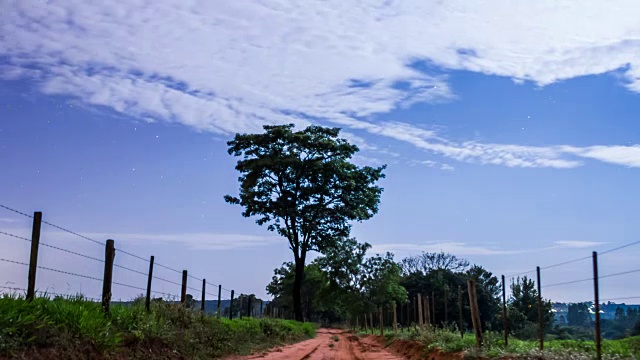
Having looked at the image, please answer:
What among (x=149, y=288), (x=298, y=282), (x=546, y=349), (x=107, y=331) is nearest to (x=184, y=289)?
(x=149, y=288)

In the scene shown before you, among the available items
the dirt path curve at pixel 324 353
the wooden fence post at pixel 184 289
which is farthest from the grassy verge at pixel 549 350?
the wooden fence post at pixel 184 289

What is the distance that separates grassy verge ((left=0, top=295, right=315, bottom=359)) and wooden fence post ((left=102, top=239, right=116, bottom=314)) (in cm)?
29

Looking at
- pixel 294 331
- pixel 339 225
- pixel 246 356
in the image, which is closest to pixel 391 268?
pixel 339 225

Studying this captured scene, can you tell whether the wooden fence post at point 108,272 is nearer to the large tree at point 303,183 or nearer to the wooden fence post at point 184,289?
the wooden fence post at point 184,289

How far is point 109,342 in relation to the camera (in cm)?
1238

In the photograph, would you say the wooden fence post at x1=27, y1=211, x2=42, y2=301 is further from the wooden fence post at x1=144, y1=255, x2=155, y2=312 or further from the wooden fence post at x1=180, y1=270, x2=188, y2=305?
the wooden fence post at x1=180, y1=270, x2=188, y2=305

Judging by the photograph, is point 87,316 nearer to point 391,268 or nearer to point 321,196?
point 321,196

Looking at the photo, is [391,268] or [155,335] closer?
[155,335]

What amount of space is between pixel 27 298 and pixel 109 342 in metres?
1.77

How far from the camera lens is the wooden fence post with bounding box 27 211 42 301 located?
39.2ft

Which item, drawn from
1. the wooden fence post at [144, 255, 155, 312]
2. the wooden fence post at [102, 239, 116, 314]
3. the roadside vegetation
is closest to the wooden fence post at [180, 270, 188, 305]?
the wooden fence post at [144, 255, 155, 312]

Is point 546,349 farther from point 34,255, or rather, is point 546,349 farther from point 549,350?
point 34,255

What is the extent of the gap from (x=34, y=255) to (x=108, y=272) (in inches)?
119

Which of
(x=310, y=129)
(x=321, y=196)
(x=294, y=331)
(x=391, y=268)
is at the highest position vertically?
(x=310, y=129)
